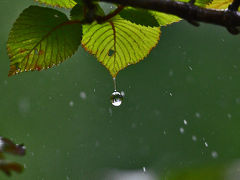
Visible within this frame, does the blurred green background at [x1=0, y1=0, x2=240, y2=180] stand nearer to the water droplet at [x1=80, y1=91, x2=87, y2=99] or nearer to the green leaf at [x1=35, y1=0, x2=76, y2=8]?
the water droplet at [x1=80, y1=91, x2=87, y2=99]

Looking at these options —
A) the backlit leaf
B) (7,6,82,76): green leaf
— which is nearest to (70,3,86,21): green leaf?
(7,6,82,76): green leaf

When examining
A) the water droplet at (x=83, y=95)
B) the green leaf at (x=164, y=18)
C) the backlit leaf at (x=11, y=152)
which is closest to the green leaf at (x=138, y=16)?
the green leaf at (x=164, y=18)

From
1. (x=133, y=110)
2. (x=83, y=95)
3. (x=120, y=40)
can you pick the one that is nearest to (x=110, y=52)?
(x=120, y=40)

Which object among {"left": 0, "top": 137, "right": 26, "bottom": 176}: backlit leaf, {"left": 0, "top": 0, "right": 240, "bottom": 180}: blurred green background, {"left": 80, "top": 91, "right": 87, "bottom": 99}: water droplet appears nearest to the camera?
{"left": 0, "top": 137, "right": 26, "bottom": 176}: backlit leaf

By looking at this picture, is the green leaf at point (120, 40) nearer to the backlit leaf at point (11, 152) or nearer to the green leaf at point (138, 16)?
the green leaf at point (138, 16)

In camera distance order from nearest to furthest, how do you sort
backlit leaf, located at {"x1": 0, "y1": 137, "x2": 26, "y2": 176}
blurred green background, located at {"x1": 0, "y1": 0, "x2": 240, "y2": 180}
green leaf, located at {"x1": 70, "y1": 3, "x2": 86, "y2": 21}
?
backlit leaf, located at {"x1": 0, "y1": 137, "x2": 26, "y2": 176} → green leaf, located at {"x1": 70, "y1": 3, "x2": 86, "y2": 21} → blurred green background, located at {"x1": 0, "y1": 0, "x2": 240, "y2": 180}

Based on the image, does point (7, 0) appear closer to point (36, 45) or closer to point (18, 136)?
point (18, 136)

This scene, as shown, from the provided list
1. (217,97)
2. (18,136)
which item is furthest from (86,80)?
(217,97)
